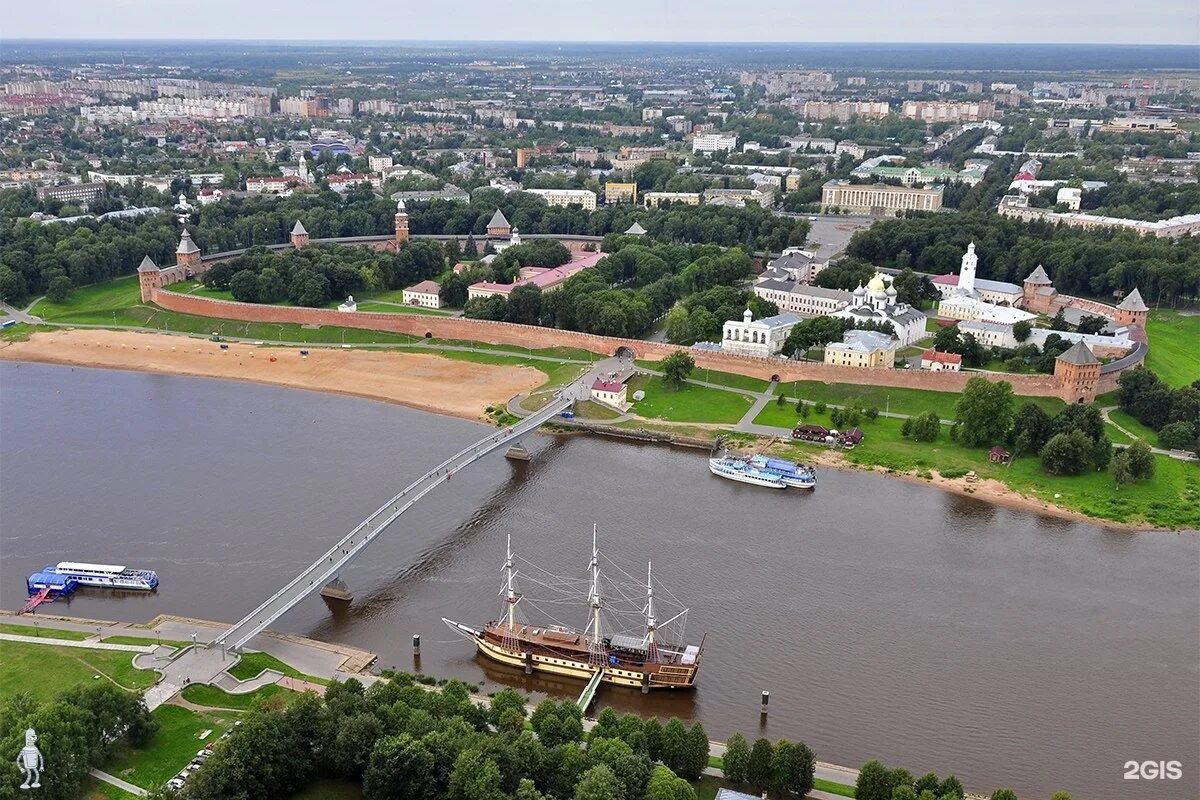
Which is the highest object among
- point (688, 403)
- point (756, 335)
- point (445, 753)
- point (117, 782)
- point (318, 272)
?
point (318, 272)

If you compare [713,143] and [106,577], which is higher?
[713,143]

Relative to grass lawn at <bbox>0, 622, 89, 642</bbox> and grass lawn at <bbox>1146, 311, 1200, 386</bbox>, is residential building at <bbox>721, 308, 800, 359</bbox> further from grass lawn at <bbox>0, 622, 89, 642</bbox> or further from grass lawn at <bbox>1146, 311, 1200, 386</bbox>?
grass lawn at <bbox>0, 622, 89, 642</bbox>

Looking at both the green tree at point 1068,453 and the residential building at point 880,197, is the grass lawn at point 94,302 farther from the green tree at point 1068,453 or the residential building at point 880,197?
the residential building at point 880,197

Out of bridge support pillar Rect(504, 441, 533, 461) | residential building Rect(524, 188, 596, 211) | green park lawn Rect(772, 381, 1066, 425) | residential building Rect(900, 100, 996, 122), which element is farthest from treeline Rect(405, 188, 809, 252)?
residential building Rect(900, 100, 996, 122)

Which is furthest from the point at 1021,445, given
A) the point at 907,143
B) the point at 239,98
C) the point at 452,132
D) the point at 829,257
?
the point at 239,98

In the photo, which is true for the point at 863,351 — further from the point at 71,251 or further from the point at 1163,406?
the point at 71,251

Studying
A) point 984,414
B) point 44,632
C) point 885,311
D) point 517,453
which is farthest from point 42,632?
point 885,311

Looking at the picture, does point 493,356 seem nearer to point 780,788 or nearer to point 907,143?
point 780,788
